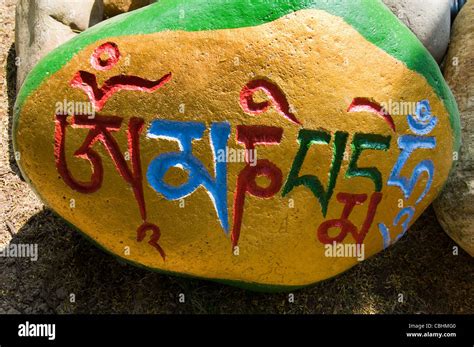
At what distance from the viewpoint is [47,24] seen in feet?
9.27

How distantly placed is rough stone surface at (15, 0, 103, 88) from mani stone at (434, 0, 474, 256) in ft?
5.89

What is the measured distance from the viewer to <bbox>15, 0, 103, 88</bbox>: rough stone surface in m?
2.82

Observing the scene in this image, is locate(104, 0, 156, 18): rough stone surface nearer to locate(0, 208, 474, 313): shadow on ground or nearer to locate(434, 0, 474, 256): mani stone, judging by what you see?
locate(0, 208, 474, 313): shadow on ground

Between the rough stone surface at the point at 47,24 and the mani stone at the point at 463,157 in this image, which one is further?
the rough stone surface at the point at 47,24

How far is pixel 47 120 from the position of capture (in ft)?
6.99

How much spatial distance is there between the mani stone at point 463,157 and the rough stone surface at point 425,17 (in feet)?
0.36

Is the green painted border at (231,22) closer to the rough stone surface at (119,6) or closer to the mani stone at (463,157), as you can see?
the mani stone at (463,157)

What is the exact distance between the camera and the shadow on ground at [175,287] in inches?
104

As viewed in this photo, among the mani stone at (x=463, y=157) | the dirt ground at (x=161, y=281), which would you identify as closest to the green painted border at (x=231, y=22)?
the mani stone at (x=463, y=157)

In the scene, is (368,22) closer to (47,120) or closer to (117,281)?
(47,120)

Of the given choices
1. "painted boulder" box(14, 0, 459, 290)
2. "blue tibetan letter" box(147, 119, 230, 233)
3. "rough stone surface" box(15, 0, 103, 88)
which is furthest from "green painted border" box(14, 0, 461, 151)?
"rough stone surface" box(15, 0, 103, 88)

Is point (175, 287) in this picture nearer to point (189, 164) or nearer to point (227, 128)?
point (189, 164)

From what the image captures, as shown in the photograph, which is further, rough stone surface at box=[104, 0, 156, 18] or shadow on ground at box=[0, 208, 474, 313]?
rough stone surface at box=[104, 0, 156, 18]

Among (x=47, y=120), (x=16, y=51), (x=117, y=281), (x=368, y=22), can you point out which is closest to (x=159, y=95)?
(x=47, y=120)
